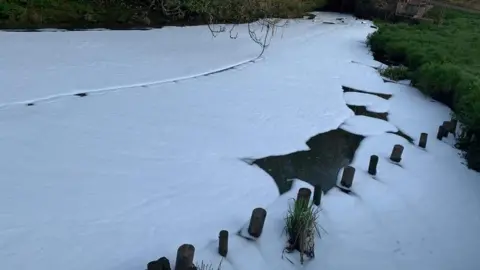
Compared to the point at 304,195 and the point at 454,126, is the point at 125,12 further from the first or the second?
the point at 304,195

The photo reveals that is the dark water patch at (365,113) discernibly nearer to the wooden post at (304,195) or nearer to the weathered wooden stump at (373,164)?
the weathered wooden stump at (373,164)

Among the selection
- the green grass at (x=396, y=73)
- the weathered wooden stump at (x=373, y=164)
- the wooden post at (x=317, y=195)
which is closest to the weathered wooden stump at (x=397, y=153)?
the weathered wooden stump at (x=373, y=164)

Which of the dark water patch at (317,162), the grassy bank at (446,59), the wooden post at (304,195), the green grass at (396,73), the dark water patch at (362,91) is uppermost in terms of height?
the grassy bank at (446,59)

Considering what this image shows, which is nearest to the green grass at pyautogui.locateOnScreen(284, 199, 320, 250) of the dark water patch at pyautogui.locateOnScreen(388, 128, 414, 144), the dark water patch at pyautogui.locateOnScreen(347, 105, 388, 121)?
the dark water patch at pyautogui.locateOnScreen(388, 128, 414, 144)

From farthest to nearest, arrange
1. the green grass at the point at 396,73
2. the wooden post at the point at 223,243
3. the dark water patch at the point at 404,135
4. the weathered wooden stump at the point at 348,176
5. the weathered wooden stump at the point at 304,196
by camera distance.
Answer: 1. the green grass at the point at 396,73
2. the dark water patch at the point at 404,135
3. the weathered wooden stump at the point at 348,176
4. the weathered wooden stump at the point at 304,196
5. the wooden post at the point at 223,243

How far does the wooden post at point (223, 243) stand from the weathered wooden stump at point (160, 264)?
44 cm

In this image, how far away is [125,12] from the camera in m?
10.6

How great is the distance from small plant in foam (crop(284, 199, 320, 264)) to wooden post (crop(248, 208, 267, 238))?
201 millimetres

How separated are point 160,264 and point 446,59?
6.71 m

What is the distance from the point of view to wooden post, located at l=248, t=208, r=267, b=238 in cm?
363

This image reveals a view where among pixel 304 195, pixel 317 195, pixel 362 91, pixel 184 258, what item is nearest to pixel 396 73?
pixel 362 91

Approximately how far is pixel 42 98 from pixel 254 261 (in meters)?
3.57

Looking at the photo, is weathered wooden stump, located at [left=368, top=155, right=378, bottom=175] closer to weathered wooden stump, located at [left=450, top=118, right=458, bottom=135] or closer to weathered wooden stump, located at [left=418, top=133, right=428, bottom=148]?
weathered wooden stump, located at [left=418, top=133, right=428, bottom=148]

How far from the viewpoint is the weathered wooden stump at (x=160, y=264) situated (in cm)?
302
